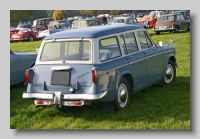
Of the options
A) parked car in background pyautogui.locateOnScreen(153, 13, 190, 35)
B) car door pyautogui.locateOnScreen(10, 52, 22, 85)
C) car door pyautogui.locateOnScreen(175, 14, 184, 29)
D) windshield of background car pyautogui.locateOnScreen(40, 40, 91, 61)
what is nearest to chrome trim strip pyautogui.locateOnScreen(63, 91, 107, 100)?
windshield of background car pyautogui.locateOnScreen(40, 40, 91, 61)

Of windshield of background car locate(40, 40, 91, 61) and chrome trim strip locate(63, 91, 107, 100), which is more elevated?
windshield of background car locate(40, 40, 91, 61)

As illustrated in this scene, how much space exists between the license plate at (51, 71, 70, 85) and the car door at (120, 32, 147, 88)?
4.31 ft

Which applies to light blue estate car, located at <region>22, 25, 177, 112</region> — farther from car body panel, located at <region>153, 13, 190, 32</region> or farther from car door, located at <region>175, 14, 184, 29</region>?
car door, located at <region>175, 14, 184, 29</region>

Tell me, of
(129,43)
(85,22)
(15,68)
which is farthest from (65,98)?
(85,22)

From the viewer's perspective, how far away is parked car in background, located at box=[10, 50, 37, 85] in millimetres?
8000

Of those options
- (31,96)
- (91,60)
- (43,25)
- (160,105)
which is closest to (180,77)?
(160,105)

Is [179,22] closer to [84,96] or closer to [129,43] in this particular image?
[129,43]

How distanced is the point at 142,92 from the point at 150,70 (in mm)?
575

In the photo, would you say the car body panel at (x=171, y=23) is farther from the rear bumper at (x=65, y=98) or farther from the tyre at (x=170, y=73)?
the rear bumper at (x=65, y=98)

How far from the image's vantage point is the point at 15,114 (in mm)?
6379

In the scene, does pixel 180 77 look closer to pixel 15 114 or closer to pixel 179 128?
pixel 179 128

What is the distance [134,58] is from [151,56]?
0.78m

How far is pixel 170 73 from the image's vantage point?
8.09 m

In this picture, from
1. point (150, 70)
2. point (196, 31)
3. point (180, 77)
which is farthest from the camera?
point (180, 77)
